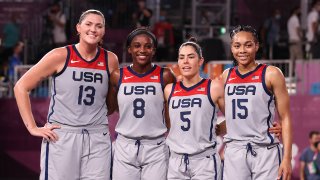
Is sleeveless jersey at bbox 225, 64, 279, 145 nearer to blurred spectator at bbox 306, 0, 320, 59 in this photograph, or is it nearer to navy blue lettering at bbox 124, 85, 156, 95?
navy blue lettering at bbox 124, 85, 156, 95

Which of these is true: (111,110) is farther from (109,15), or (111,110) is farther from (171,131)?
(109,15)

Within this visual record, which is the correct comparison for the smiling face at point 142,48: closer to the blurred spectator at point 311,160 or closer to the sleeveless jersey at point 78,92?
the sleeveless jersey at point 78,92

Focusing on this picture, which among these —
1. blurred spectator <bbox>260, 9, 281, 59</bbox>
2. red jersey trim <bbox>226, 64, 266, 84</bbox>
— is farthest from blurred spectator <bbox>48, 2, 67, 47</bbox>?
red jersey trim <bbox>226, 64, 266, 84</bbox>

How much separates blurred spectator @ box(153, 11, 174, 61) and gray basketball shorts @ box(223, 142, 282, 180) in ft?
30.6

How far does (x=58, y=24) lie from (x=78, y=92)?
9.15 meters

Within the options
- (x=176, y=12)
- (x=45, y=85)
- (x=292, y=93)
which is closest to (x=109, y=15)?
(x=176, y=12)

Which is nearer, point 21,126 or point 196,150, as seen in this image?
point 196,150

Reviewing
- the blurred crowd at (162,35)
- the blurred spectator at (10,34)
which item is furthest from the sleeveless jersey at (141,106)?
the blurred spectator at (10,34)

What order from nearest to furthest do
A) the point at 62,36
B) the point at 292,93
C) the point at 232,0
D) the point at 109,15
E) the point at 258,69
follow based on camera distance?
the point at 258,69 < the point at 292,93 < the point at 62,36 < the point at 109,15 < the point at 232,0

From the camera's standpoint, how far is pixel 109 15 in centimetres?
1877

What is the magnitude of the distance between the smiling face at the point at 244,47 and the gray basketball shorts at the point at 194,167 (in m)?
0.87

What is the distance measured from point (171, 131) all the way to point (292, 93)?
7.26 m

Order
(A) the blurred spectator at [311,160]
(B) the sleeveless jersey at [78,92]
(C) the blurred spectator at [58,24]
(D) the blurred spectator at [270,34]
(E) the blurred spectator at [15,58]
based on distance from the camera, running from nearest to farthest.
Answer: (B) the sleeveless jersey at [78,92] → (A) the blurred spectator at [311,160] → (E) the blurred spectator at [15,58] → (C) the blurred spectator at [58,24] → (D) the blurred spectator at [270,34]

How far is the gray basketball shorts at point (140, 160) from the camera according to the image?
8.33 meters
